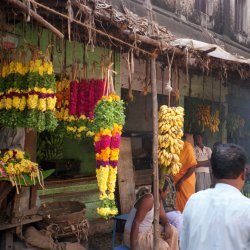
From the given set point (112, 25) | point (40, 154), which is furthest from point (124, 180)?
point (112, 25)

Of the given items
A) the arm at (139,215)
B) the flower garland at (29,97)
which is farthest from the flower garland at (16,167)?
the arm at (139,215)

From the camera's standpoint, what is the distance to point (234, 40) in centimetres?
1201

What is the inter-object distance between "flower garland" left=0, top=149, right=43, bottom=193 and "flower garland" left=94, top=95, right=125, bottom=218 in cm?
83

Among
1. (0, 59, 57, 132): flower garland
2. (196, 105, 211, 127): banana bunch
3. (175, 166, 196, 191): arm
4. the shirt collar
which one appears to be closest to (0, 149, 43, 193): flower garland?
(0, 59, 57, 132): flower garland

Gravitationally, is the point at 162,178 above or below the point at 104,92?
below

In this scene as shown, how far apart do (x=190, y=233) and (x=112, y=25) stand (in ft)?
9.07

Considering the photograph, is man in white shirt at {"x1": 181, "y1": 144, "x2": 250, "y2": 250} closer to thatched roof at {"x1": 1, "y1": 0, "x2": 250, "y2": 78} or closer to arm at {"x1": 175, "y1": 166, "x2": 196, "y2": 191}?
thatched roof at {"x1": 1, "y1": 0, "x2": 250, "y2": 78}

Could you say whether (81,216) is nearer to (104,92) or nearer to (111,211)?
(111,211)

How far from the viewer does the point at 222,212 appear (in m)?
2.39

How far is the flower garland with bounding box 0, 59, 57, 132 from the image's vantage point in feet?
13.1

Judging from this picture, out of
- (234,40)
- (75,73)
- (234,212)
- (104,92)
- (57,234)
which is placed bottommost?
(57,234)

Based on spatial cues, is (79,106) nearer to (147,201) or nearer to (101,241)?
(147,201)

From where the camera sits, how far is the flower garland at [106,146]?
4.17 metres

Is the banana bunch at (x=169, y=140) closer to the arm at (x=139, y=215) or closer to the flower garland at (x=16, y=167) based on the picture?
the arm at (x=139, y=215)
